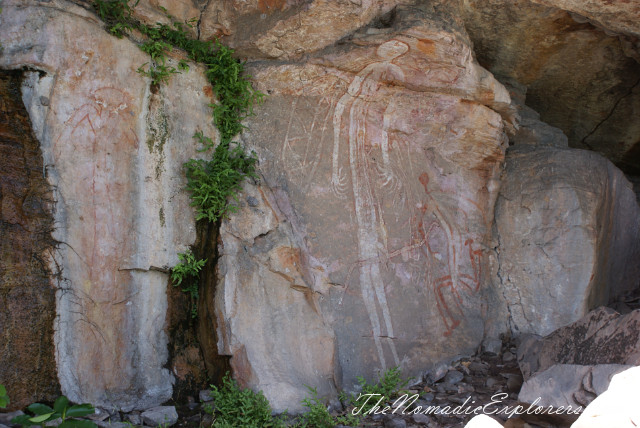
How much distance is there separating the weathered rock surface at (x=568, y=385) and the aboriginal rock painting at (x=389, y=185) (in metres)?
1.11

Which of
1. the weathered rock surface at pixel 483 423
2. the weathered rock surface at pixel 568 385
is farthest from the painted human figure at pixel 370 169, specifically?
the weathered rock surface at pixel 483 423

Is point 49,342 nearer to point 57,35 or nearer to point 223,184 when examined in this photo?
point 223,184

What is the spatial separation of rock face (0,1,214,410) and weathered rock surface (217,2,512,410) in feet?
1.61

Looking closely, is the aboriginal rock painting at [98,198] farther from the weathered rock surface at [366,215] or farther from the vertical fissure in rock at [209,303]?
the weathered rock surface at [366,215]

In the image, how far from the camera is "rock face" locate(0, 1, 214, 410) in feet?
11.7

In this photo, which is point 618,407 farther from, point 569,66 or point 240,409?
point 569,66

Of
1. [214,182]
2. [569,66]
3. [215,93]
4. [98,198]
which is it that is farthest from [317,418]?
[569,66]

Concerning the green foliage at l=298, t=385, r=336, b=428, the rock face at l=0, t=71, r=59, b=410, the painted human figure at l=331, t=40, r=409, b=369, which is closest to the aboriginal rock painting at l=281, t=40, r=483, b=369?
the painted human figure at l=331, t=40, r=409, b=369

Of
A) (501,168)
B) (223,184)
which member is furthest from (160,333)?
(501,168)

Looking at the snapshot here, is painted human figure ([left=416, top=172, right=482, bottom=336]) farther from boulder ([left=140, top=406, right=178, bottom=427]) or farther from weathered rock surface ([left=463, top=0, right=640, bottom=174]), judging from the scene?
boulder ([left=140, top=406, right=178, bottom=427])

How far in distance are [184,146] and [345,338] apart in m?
1.82

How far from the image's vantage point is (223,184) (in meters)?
4.20

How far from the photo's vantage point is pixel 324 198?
451cm

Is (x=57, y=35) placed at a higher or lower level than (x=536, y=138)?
higher
